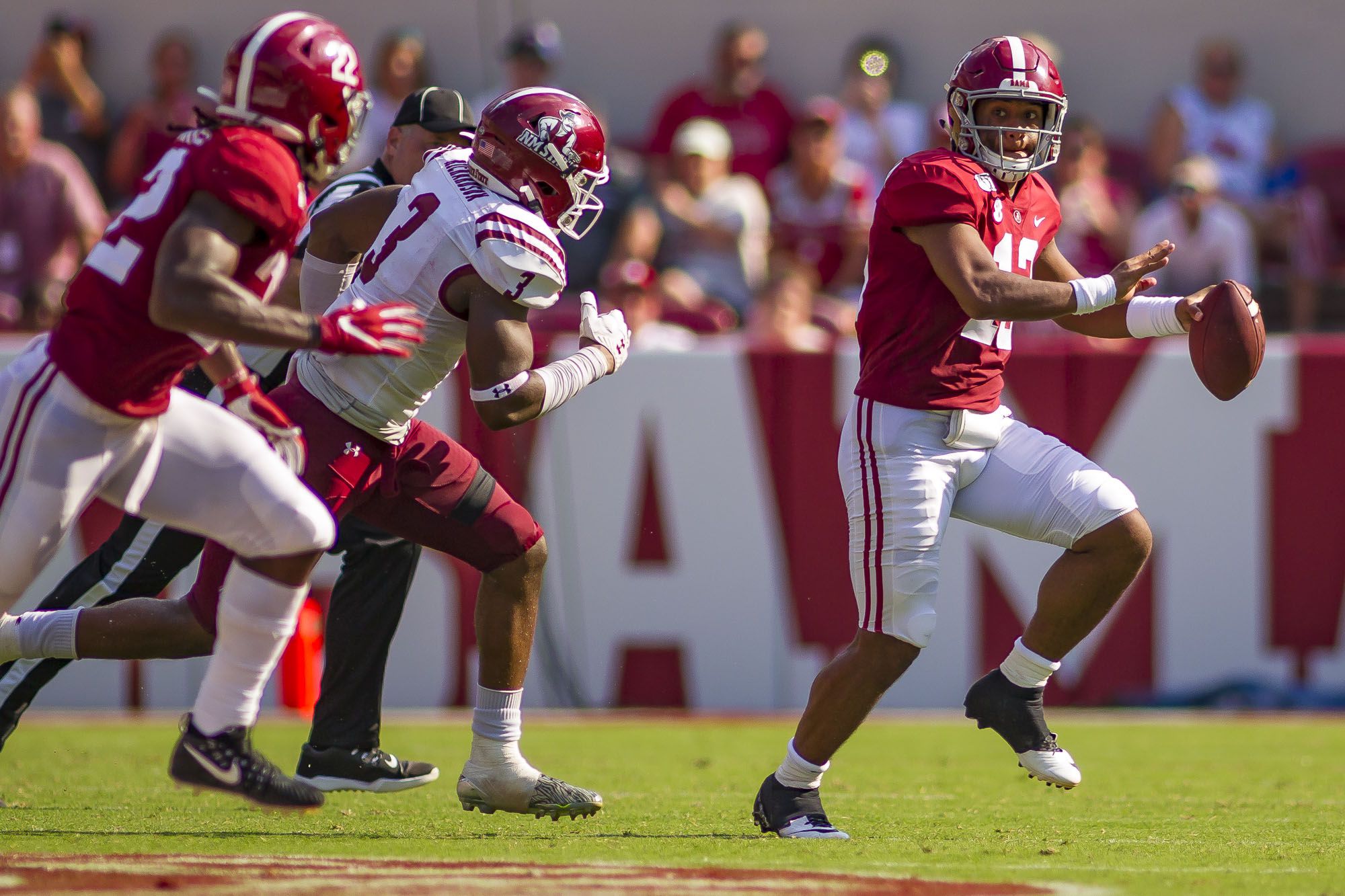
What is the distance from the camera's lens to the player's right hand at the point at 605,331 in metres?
4.51

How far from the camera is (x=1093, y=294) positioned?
436 cm

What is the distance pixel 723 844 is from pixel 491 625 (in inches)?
33.9

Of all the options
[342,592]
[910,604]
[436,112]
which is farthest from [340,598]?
[910,604]

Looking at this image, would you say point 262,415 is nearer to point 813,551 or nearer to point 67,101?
point 813,551

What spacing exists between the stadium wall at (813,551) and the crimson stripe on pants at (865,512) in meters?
3.12

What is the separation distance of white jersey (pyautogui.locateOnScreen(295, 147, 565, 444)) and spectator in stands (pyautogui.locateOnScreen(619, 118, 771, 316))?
178 inches

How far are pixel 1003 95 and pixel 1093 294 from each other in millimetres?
573

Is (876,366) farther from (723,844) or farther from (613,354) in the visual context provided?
(723,844)

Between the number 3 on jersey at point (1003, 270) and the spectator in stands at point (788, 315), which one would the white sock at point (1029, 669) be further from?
the spectator in stands at point (788, 315)

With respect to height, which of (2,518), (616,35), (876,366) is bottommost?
(2,518)

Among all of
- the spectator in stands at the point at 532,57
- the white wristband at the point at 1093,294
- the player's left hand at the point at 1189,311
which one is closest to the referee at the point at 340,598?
the white wristband at the point at 1093,294

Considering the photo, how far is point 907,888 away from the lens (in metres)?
3.50

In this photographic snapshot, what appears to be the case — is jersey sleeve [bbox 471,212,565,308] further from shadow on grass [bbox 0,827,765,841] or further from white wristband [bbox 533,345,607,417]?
shadow on grass [bbox 0,827,765,841]

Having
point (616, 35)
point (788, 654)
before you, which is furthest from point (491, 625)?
point (616, 35)
